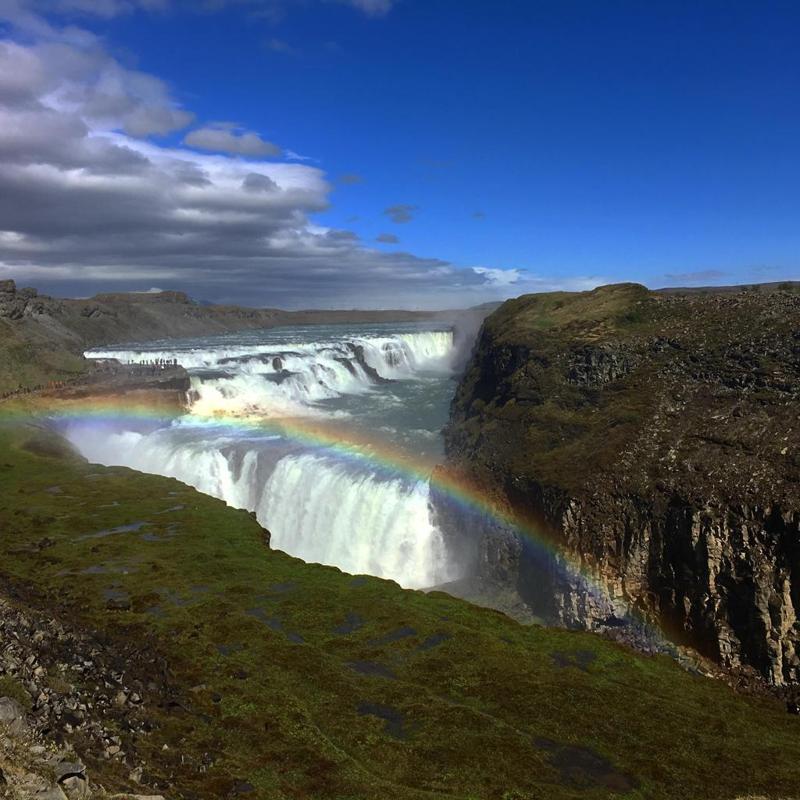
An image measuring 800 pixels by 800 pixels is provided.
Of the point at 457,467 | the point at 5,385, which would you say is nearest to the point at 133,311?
the point at 5,385

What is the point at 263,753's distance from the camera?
547 inches

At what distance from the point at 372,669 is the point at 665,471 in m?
17.6

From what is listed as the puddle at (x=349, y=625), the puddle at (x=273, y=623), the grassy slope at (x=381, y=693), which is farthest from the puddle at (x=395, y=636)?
the puddle at (x=273, y=623)

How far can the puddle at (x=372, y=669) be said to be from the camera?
61.3ft

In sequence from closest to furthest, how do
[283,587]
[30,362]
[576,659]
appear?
1. [576,659]
2. [283,587]
3. [30,362]

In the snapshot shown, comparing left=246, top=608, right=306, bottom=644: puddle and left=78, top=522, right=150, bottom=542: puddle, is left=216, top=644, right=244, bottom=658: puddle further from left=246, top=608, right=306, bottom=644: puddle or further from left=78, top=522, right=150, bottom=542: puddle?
left=78, top=522, right=150, bottom=542: puddle

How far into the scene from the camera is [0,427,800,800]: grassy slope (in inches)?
543

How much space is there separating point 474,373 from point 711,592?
40.3m

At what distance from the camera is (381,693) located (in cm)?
1759

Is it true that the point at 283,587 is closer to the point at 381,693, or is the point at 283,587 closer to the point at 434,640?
the point at 434,640

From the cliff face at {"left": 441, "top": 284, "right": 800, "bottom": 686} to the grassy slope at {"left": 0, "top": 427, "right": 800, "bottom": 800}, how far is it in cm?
544

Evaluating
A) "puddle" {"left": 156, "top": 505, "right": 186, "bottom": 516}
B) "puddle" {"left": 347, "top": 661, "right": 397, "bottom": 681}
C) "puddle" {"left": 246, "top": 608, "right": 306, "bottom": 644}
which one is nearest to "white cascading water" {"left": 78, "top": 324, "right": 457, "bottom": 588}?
"puddle" {"left": 156, "top": 505, "right": 186, "bottom": 516}

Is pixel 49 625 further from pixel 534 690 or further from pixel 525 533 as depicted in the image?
pixel 525 533

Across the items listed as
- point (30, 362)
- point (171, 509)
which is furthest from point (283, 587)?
point (30, 362)
